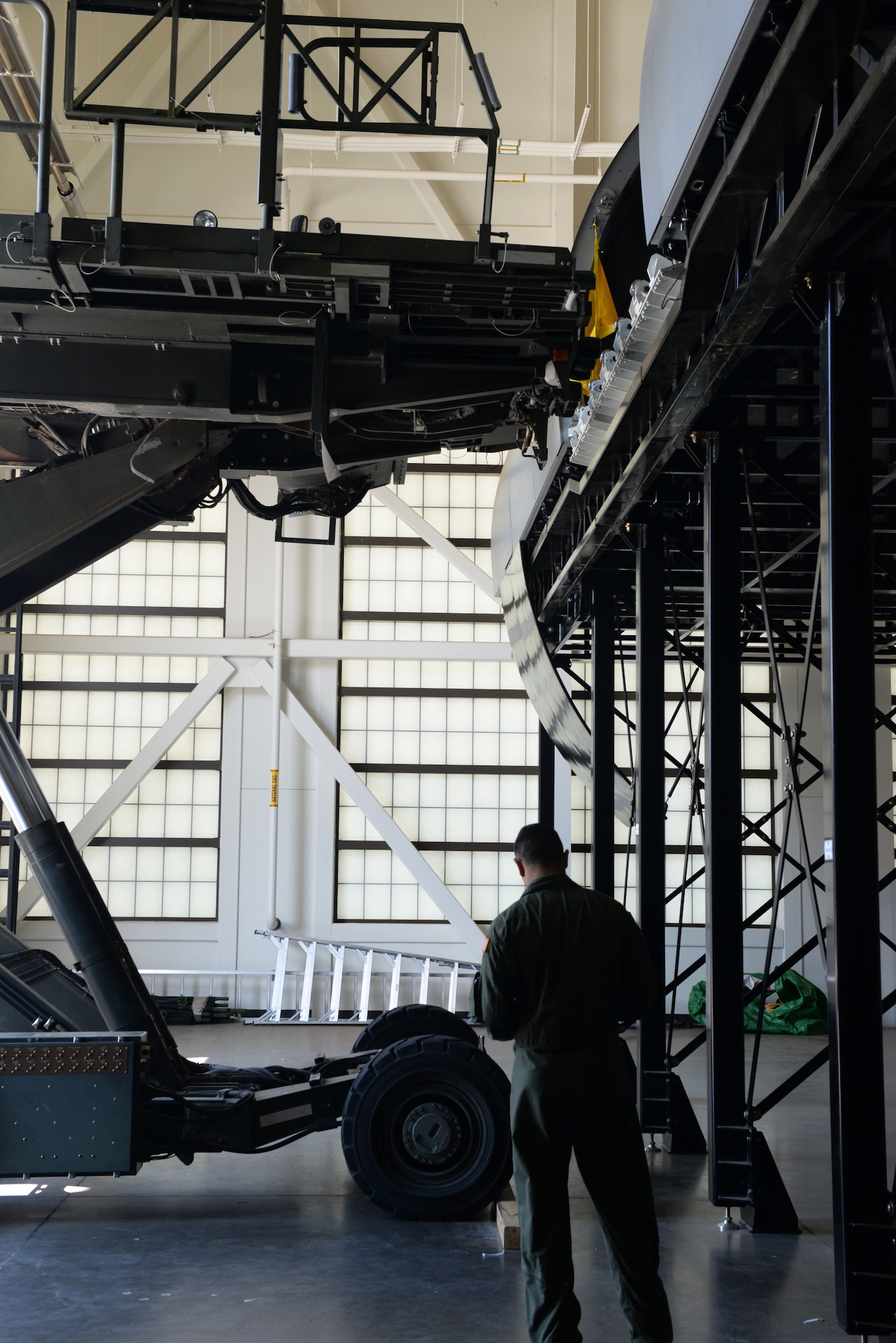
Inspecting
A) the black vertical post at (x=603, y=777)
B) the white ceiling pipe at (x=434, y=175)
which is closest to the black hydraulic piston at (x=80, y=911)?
the black vertical post at (x=603, y=777)

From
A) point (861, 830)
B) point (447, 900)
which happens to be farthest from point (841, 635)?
point (447, 900)

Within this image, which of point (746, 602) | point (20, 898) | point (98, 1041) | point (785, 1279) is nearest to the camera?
point (785, 1279)

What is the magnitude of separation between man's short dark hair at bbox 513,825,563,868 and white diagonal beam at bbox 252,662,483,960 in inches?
491

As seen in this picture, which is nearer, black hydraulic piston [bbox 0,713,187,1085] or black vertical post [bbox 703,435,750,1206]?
black vertical post [bbox 703,435,750,1206]

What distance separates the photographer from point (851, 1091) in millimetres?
4625

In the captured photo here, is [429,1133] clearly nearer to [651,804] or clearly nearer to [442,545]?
[651,804]

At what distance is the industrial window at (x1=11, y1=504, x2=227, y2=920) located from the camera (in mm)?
17578

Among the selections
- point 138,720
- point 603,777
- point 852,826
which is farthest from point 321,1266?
point 138,720

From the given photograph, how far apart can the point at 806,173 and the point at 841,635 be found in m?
1.79

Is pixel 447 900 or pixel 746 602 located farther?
pixel 447 900

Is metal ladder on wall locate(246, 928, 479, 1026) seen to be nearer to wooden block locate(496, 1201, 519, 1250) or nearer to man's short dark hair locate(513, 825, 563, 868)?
wooden block locate(496, 1201, 519, 1250)

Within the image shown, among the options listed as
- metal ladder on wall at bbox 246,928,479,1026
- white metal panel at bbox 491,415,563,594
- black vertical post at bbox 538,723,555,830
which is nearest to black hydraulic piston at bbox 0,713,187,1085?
white metal panel at bbox 491,415,563,594

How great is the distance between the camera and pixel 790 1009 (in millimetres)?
16031

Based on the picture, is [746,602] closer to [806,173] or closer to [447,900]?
[447,900]
